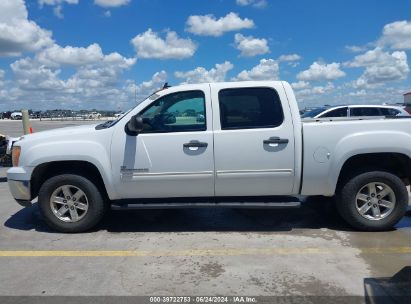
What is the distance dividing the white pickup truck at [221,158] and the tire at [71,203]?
0.01 meters

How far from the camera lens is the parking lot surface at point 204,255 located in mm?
4109

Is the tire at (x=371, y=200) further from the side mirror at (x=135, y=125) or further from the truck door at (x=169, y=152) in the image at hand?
the side mirror at (x=135, y=125)

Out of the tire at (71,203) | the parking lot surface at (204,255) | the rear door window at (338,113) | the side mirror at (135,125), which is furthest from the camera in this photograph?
the rear door window at (338,113)

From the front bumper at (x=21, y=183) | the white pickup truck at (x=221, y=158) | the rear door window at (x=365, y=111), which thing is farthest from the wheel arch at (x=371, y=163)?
the rear door window at (x=365, y=111)

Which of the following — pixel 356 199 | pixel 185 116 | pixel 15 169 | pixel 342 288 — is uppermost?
pixel 185 116

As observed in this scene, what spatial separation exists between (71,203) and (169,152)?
147 centimetres

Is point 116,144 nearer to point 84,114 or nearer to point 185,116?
point 185,116

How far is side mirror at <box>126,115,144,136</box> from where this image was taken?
17.5 feet

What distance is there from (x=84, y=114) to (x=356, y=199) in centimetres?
6072

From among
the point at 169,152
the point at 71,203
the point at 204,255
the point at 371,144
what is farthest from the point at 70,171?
the point at 371,144

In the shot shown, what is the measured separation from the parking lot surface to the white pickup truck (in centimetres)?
40

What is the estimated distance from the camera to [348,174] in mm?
5594

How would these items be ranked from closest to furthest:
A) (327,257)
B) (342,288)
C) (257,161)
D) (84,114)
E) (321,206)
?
(342,288)
(327,257)
(257,161)
(321,206)
(84,114)

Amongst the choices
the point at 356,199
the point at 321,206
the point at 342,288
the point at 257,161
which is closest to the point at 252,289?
the point at 342,288
